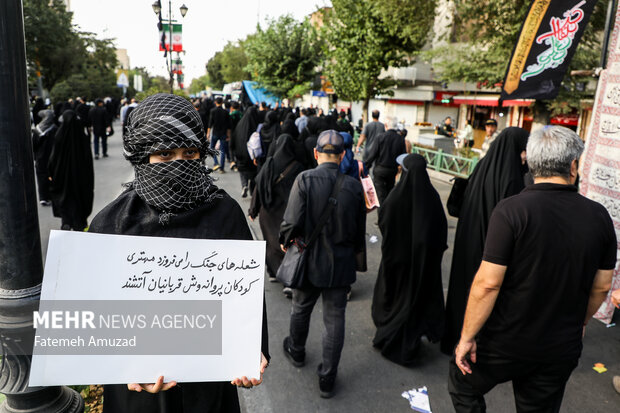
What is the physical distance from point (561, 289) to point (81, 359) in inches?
82.9

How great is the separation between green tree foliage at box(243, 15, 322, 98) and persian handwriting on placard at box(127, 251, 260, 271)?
2287 cm

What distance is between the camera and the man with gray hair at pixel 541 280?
2.10 meters

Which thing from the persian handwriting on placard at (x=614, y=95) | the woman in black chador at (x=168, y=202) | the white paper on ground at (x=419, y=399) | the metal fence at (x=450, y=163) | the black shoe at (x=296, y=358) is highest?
the persian handwriting on placard at (x=614, y=95)

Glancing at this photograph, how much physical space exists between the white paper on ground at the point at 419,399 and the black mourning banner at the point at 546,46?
13.1 feet

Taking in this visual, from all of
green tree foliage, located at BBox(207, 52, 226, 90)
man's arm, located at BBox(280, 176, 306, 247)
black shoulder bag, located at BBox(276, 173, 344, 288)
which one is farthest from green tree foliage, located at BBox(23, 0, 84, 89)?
black shoulder bag, located at BBox(276, 173, 344, 288)

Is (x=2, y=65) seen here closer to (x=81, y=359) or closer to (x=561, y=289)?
(x=81, y=359)

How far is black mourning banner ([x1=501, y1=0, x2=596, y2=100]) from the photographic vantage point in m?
5.37

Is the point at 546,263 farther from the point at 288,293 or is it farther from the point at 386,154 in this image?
the point at 386,154

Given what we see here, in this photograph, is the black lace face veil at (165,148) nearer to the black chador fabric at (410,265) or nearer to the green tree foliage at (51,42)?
the black chador fabric at (410,265)

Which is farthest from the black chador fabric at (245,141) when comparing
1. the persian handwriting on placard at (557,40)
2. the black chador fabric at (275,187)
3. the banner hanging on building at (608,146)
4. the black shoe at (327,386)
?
the black shoe at (327,386)

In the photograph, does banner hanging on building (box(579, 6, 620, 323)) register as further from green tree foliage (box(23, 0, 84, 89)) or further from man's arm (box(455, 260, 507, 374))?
green tree foliage (box(23, 0, 84, 89))

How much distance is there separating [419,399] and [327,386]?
28.2 inches

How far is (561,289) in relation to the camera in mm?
2139

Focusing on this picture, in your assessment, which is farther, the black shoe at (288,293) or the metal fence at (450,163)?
the metal fence at (450,163)
